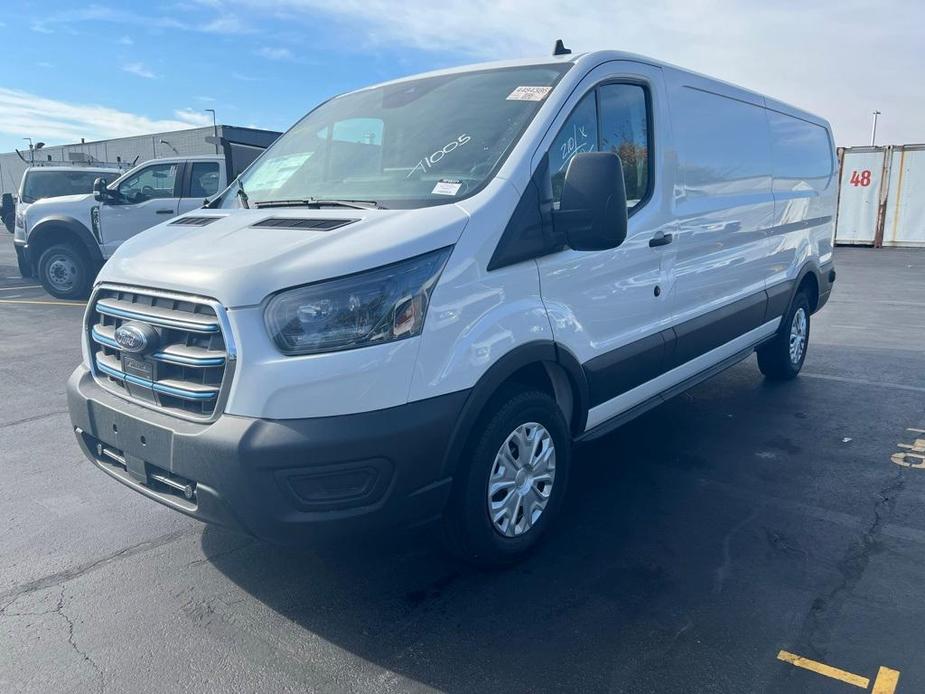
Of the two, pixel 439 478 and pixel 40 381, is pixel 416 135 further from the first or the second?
pixel 40 381

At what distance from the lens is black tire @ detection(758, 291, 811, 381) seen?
616 cm

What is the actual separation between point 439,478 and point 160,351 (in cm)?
114

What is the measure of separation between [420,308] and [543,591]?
4.25ft

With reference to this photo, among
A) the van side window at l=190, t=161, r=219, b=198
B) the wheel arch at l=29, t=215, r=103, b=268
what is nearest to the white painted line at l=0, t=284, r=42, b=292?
the wheel arch at l=29, t=215, r=103, b=268

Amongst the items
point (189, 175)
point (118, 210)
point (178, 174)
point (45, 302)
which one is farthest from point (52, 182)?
point (189, 175)

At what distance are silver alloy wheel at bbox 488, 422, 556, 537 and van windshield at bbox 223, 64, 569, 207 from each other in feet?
3.44

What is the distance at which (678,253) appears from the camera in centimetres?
410

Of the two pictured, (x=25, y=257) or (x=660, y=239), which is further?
(x=25, y=257)

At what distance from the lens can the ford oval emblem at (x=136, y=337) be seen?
107 inches

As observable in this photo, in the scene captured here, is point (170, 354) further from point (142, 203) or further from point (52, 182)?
point (52, 182)

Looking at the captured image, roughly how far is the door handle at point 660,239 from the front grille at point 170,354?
2.29 metres

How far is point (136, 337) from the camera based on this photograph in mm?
2729

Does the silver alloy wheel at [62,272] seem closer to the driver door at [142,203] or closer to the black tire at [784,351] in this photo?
the driver door at [142,203]

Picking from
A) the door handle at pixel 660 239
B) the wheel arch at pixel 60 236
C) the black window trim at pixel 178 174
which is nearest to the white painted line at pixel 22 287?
the wheel arch at pixel 60 236
